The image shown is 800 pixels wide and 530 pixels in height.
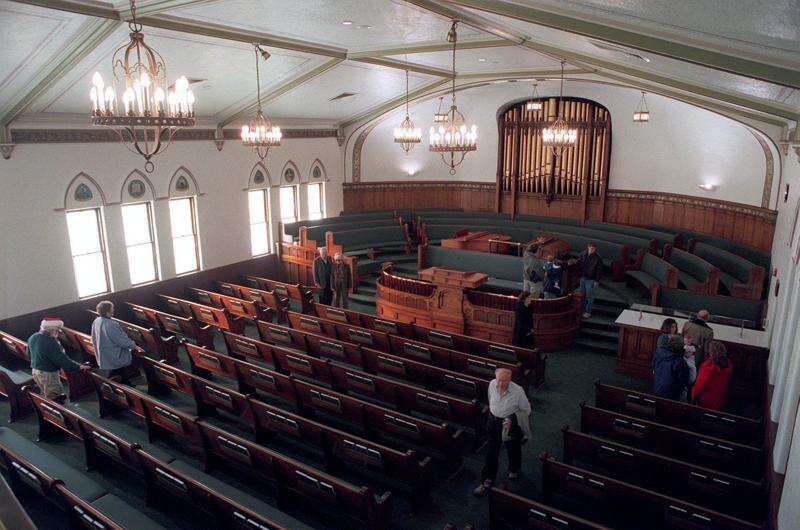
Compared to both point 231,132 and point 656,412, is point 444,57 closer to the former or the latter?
point 231,132

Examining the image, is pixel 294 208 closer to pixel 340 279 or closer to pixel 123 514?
pixel 340 279

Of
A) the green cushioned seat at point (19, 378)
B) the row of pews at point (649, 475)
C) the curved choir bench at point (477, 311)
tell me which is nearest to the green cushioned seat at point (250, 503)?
the row of pews at point (649, 475)

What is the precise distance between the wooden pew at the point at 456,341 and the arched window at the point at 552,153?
791 centimetres

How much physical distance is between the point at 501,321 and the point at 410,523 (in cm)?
458

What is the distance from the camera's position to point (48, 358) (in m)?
6.36

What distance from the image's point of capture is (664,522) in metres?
4.15

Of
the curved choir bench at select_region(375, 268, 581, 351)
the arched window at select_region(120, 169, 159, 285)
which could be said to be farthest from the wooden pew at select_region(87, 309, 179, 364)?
the curved choir bench at select_region(375, 268, 581, 351)

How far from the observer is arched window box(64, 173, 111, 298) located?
9.59 m

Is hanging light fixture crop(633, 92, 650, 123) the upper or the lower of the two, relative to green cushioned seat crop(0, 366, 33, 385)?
upper

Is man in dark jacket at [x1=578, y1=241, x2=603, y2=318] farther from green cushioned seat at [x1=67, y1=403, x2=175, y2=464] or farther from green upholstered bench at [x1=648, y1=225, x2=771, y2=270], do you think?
green cushioned seat at [x1=67, y1=403, x2=175, y2=464]

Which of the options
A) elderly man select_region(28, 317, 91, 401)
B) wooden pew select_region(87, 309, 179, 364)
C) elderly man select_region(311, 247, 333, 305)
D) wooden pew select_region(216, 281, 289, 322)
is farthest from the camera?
elderly man select_region(311, 247, 333, 305)

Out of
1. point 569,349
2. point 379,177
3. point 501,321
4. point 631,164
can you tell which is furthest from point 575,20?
point 379,177

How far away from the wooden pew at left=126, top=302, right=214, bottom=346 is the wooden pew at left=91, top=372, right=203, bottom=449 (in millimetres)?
1941

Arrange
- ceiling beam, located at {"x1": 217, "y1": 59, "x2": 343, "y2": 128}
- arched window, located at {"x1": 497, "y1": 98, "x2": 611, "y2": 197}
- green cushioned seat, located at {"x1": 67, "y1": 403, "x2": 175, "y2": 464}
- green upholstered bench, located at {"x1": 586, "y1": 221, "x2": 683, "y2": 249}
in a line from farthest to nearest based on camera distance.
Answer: arched window, located at {"x1": 497, "y1": 98, "x2": 611, "y2": 197}, green upholstered bench, located at {"x1": 586, "y1": 221, "x2": 683, "y2": 249}, ceiling beam, located at {"x1": 217, "y1": 59, "x2": 343, "y2": 128}, green cushioned seat, located at {"x1": 67, "y1": 403, "x2": 175, "y2": 464}
